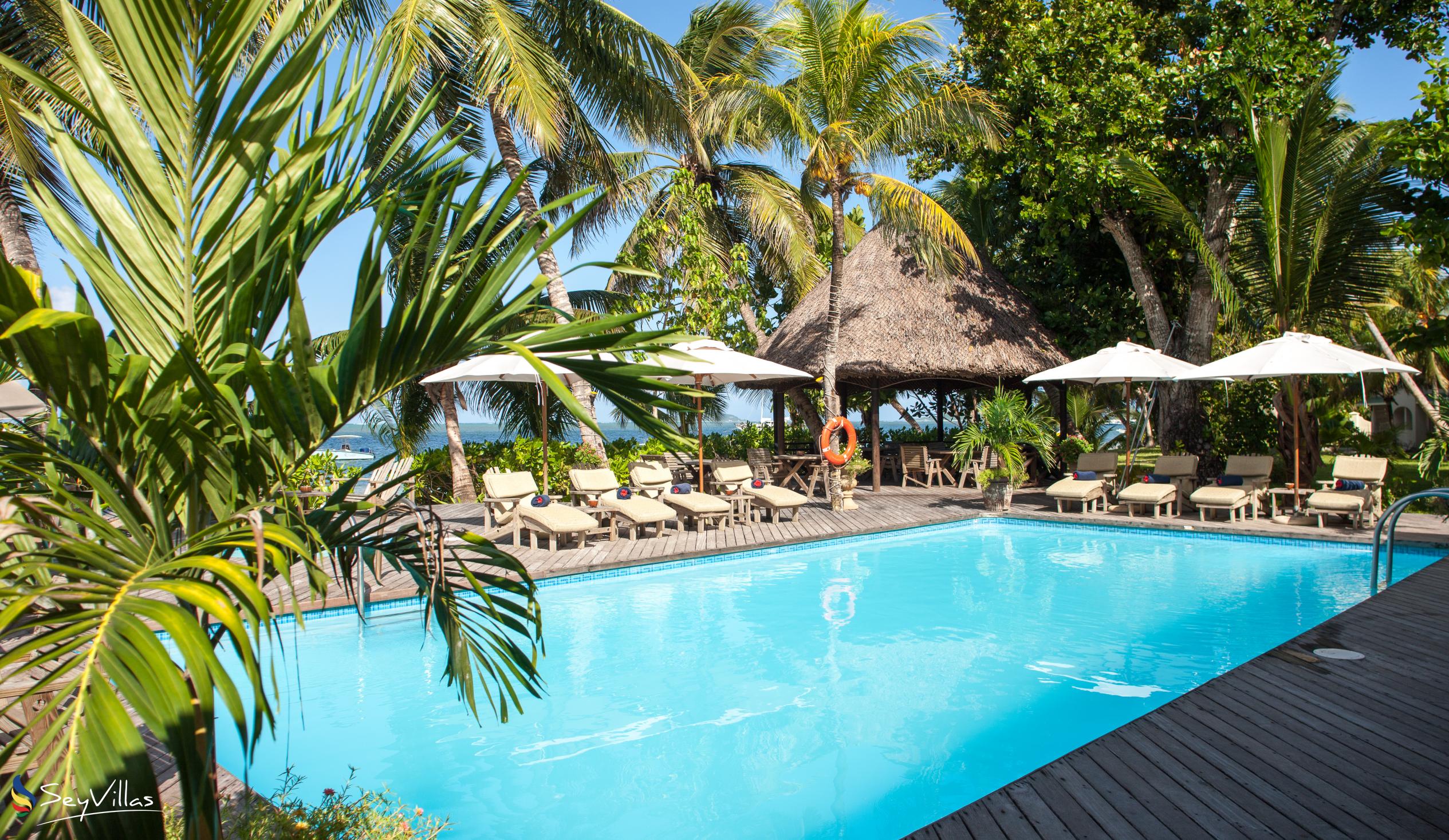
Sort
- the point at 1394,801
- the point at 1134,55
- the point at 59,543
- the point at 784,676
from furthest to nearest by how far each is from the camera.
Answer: the point at 1134,55 → the point at 784,676 → the point at 1394,801 → the point at 59,543

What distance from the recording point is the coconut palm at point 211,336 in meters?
1.38

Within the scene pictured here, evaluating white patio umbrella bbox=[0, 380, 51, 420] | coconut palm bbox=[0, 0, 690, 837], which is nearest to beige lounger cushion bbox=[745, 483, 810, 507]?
white patio umbrella bbox=[0, 380, 51, 420]

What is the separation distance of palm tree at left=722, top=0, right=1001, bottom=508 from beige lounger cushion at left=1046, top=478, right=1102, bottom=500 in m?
3.48

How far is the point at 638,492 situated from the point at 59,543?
941 centimetres

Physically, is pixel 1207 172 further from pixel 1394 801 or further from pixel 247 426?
pixel 247 426

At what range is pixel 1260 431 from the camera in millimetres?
12836

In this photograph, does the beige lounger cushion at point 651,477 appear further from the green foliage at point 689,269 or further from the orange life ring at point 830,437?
the green foliage at point 689,269

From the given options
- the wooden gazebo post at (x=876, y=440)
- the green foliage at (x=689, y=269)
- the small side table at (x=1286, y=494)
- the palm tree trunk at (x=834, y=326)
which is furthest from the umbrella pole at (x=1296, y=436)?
the green foliage at (x=689, y=269)

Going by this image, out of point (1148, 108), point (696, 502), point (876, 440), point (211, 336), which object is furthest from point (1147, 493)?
point (211, 336)

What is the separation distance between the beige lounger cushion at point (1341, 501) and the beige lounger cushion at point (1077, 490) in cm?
228

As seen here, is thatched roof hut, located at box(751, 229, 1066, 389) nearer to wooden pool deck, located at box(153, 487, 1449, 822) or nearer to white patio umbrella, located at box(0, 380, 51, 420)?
wooden pool deck, located at box(153, 487, 1449, 822)

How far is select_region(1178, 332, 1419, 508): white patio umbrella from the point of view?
8789mm

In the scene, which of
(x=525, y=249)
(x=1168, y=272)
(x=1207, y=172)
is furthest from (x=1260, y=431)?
(x=525, y=249)

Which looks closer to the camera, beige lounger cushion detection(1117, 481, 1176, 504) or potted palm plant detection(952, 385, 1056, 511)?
beige lounger cushion detection(1117, 481, 1176, 504)
